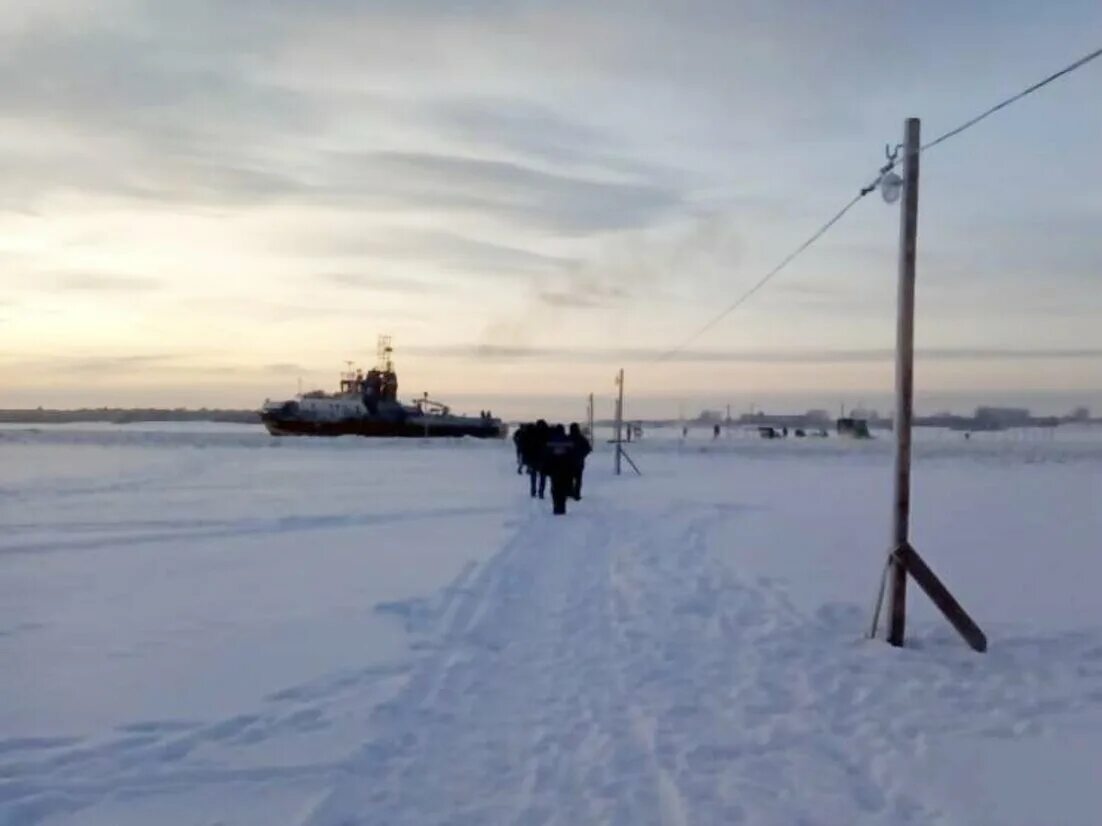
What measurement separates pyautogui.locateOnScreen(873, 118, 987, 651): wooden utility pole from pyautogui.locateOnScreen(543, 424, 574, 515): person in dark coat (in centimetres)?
1097

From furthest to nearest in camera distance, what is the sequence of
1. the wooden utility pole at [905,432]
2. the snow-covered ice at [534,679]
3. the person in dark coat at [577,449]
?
1. the person in dark coat at [577,449]
2. the wooden utility pole at [905,432]
3. the snow-covered ice at [534,679]

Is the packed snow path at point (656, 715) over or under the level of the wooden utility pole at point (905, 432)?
under

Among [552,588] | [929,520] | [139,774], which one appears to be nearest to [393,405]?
[929,520]

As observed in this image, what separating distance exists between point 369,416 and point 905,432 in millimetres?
79354

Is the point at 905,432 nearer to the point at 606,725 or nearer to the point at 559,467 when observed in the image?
the point at 606,725

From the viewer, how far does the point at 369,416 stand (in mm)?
86312

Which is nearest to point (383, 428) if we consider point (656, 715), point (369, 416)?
point (369, 416)

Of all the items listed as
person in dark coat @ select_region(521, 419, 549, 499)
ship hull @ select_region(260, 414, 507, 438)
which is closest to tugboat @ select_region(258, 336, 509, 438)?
ship hull @ select_region(260, 414, 507, 438)

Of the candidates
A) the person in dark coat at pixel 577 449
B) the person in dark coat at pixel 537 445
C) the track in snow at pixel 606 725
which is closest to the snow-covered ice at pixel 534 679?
the track in snow at pixel 606 725

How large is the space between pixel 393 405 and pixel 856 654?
82082mm

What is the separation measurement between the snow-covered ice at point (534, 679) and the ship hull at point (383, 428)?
66520mm

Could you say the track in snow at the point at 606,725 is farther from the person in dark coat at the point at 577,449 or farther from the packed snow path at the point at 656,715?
the person in dark coat at the point at 577,449

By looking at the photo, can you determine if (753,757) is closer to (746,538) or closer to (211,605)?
(211,605)

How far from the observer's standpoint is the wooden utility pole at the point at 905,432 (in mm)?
8523
